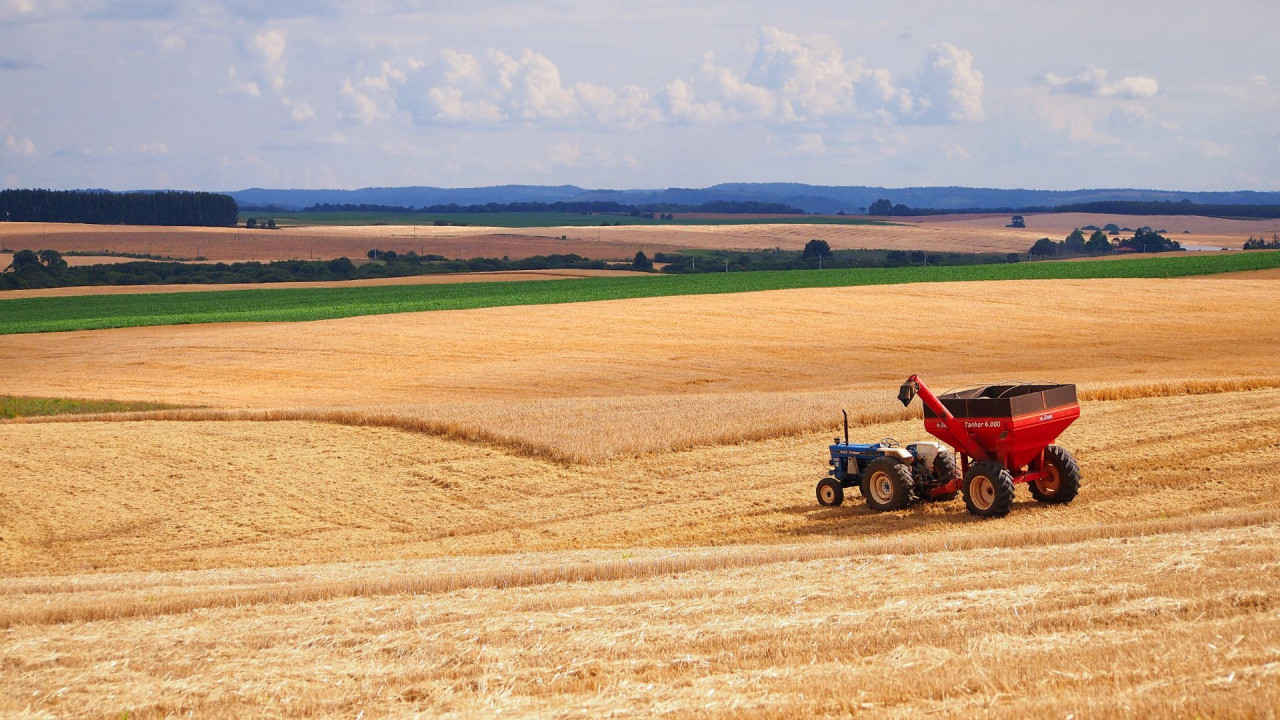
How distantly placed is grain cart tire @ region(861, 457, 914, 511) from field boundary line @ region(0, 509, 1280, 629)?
9.52ft

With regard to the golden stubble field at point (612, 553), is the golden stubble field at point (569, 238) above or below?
above

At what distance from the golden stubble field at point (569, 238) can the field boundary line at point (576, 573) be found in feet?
336

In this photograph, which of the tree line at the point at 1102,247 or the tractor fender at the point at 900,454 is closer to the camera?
the tractor fender at the point at 900,454

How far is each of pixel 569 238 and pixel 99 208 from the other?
224ft

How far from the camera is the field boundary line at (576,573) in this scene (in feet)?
37.3

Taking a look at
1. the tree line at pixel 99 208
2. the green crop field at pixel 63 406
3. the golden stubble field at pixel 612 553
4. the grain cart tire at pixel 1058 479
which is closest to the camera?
the golden stubble field at pixel 612 553

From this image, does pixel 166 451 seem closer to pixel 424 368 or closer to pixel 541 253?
pixel 424 368

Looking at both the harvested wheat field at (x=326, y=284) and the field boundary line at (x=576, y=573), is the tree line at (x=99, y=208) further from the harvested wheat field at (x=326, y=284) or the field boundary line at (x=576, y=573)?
the field boundary line at (x=576, y=573)

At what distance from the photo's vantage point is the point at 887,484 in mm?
18094

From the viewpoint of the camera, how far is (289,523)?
20094 mm

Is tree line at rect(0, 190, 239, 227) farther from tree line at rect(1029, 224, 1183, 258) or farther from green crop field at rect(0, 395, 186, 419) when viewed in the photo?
green crop field at rect(0, 395, 186, 419)

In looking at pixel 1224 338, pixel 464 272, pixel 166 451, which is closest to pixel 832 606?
pixel 166 451

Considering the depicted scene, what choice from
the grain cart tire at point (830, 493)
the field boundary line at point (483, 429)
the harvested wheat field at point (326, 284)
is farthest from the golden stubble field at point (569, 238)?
the grain cart tire at point (830, 493)

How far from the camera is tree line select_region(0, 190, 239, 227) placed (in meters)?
160
